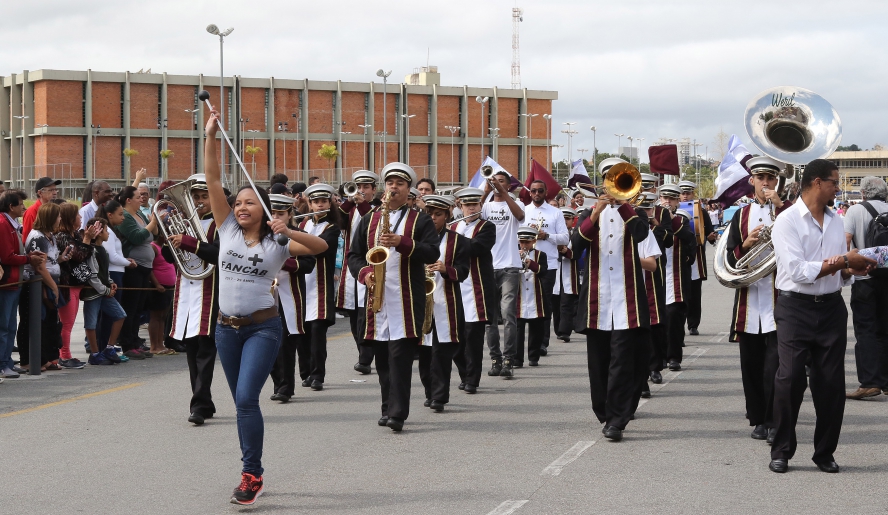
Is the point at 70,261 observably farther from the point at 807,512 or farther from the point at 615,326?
the point at 807,512

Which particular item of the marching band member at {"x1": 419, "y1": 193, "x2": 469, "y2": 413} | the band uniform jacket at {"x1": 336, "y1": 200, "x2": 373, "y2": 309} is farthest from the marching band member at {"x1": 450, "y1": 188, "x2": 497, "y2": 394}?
the band uniform jacket at {"x1": 336, "y1": 200, "x2": 373, "y2": 309}

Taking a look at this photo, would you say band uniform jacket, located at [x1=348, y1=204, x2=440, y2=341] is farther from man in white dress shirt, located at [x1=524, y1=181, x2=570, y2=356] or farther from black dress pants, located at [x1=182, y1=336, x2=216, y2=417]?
man in white dress shirt, located at [x1=524, y1=181, x2=570, y2=356]

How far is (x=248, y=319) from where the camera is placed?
700cm

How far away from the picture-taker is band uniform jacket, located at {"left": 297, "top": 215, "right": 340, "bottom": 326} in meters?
11.4

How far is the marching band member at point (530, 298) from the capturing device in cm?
1297

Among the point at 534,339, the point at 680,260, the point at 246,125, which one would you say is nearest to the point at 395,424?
the point at 534,339

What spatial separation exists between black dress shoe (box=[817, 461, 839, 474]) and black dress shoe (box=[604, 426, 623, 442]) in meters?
1.56

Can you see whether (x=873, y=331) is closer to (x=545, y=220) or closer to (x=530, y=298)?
(x=530, y=298)

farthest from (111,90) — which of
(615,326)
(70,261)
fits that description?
(615,326)

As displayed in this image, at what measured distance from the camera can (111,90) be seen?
93875 mm

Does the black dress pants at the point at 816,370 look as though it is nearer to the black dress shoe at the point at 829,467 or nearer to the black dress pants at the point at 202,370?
the black dress shoe at the point at 829,467

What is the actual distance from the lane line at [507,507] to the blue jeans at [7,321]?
7223 mm

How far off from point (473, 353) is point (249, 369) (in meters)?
4.70

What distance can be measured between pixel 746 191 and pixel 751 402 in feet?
18.3
